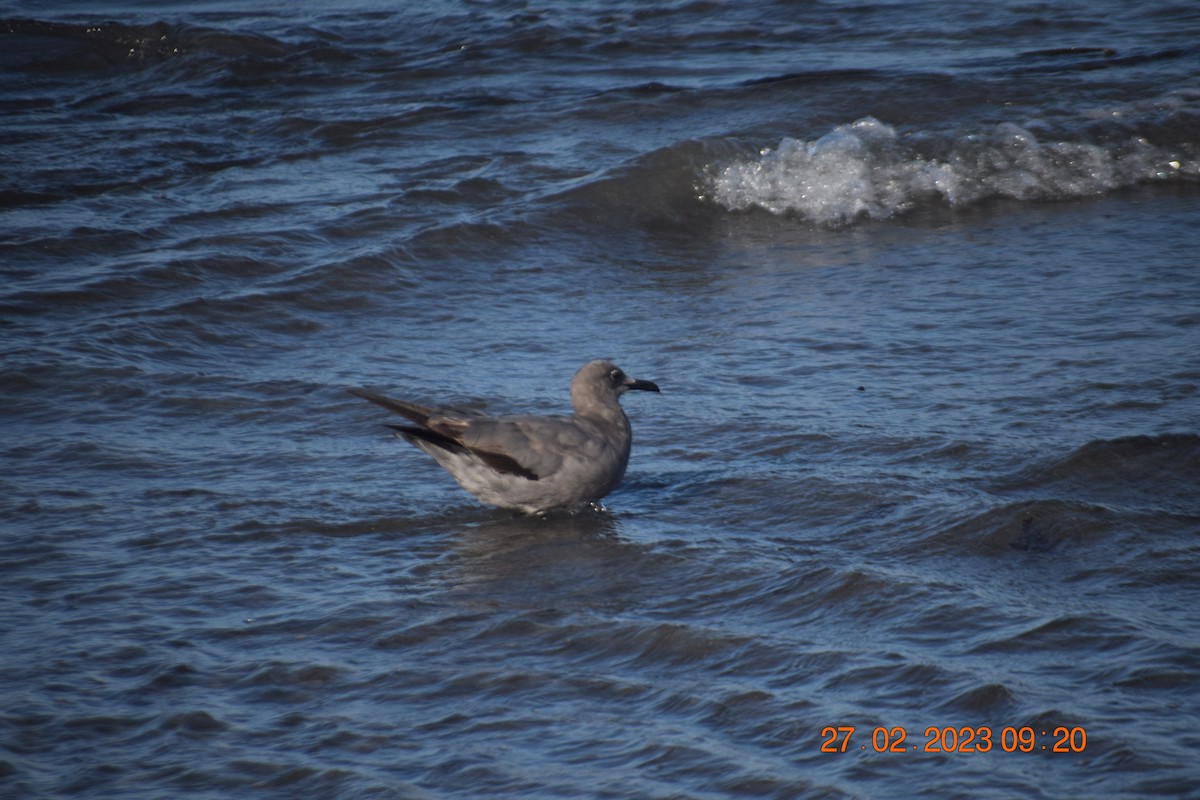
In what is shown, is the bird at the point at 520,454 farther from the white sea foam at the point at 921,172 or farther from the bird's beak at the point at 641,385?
the white sea foam at the point at 921,172

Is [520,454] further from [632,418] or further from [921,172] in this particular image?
[921,172]

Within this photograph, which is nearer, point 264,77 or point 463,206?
point 463,206

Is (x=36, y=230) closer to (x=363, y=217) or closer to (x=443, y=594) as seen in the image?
(x=363, y=217)

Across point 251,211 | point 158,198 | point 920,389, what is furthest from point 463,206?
point 920,389

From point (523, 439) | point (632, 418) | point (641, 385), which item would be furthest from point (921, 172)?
point (523, 439)

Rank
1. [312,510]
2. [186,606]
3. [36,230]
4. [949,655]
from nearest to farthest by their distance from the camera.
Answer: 1. [949,655]
2. [186,606]
3. [312,510]
4. [36,230]

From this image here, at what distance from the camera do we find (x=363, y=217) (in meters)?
9.94

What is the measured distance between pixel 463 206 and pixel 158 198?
234cm

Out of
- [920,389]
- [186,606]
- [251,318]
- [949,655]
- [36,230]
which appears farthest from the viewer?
[36,230]
